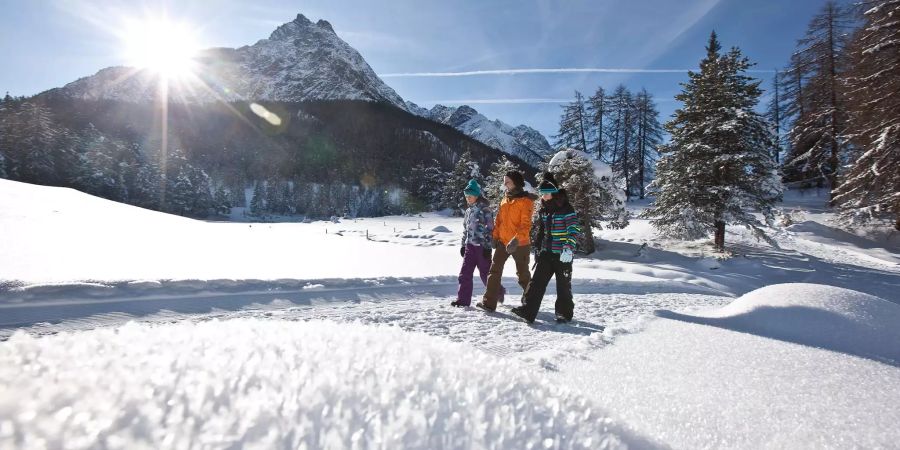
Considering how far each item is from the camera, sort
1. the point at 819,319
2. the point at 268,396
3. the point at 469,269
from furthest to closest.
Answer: the point at 469,269 → the point at 819,319 → the point at 268,396

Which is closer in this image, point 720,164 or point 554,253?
point 554,253

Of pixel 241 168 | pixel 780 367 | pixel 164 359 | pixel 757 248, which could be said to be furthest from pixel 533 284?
Answer: pixel 241 168

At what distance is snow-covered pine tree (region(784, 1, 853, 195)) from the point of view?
→ 23.7m

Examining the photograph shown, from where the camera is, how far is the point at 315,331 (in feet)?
4.54

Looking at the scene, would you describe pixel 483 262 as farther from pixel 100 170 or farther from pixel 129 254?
pixel 100 170

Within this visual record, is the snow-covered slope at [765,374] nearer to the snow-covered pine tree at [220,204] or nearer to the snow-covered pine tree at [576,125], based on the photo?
the snow-covered pine tree at [576,125]

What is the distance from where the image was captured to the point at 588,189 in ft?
57.5

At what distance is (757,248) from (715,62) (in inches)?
349

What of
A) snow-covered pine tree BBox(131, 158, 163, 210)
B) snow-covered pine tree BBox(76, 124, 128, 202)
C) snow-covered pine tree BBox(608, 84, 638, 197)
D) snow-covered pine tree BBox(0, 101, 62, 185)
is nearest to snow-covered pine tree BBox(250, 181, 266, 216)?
snow-covered pine tree BBox(131, 158, 163, 210)

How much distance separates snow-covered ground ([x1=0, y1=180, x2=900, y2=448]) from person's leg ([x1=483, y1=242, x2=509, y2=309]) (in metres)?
0.24

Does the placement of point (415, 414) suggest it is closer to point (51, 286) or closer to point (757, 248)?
point (51, 286)

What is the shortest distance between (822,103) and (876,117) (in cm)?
1135

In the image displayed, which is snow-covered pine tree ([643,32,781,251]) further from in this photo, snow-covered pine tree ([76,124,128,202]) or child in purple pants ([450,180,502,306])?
snow-covered pine tree ([76,124,128,202])

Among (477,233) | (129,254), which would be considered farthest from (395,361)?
(129,254)
